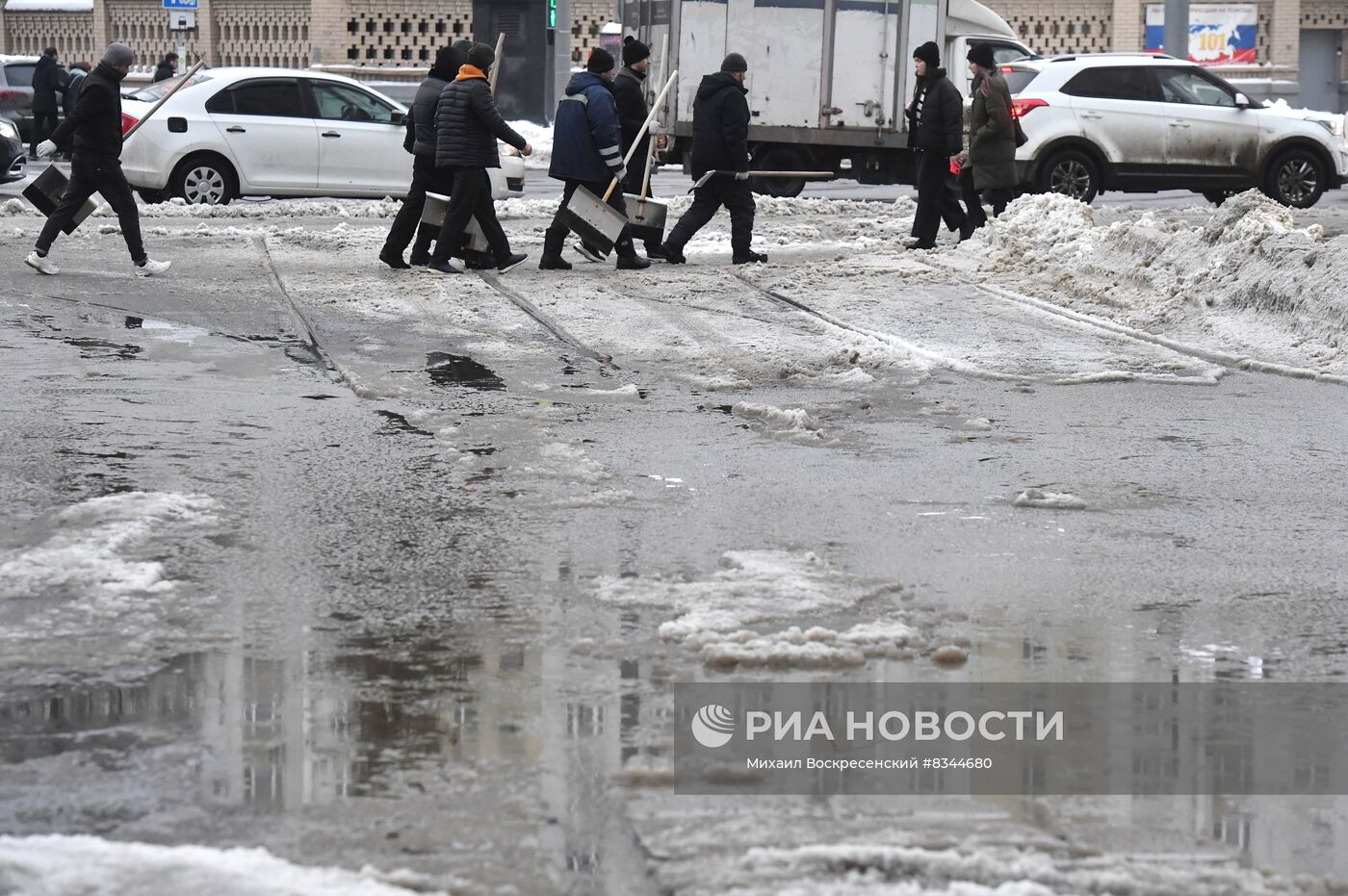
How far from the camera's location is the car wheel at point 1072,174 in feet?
65.5

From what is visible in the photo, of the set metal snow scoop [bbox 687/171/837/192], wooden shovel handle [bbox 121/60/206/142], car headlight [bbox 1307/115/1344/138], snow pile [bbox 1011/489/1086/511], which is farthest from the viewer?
car headlight [bbox 1307/115/1344/138]

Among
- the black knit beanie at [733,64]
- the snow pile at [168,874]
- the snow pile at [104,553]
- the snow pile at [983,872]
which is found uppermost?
the black knit beanie at [733,64]

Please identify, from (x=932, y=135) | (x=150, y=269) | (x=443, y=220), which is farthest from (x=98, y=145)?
(x=932, y=135)

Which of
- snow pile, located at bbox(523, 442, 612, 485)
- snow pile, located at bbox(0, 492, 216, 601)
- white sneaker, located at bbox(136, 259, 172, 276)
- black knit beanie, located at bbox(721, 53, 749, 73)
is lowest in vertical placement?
snow pile, located at bbox(0, 492, 216, 601)

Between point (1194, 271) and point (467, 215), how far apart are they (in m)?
5.02

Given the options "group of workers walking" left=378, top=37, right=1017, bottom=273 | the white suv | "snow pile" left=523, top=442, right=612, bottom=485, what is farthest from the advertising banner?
"snow pile" left=523, top=442, right=612, bottom=485

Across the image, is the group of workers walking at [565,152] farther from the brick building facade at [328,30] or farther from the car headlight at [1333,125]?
the brick building facade at [328,30]

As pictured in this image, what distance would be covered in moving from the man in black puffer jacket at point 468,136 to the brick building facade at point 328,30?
1115 inches

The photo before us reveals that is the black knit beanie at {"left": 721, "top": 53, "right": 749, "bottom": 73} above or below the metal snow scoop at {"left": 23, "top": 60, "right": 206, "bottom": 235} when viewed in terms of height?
above

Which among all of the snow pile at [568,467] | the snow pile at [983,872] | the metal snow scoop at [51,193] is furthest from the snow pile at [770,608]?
the metal snow scoop at [51,193]

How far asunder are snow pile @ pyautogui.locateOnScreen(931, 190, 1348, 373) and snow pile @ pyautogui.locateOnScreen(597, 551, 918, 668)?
5595 millimetres

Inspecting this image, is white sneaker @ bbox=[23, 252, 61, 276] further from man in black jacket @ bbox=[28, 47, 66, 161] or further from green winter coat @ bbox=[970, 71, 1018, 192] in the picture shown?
man in black jacket @ bbox=[28, 47, 66, 161]

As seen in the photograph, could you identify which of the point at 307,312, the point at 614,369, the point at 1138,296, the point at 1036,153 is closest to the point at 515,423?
the point at 614,369

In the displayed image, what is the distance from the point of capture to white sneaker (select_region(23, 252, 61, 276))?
13289 millimetres
